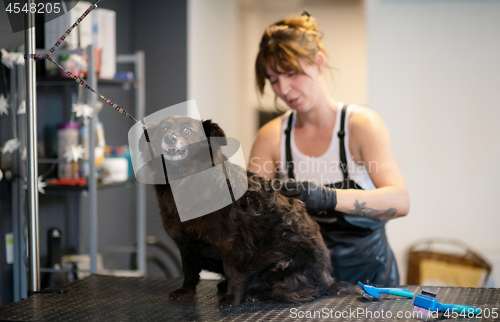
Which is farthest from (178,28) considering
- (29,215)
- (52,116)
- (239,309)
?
(239,309)

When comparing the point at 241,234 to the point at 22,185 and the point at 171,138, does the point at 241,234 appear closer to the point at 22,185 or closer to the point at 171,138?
the point at 171,138

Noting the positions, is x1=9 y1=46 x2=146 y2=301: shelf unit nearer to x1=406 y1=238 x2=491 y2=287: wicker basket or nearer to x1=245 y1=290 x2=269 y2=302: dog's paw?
x1=245 y1=290 x2=269 y2=302: dog's paw

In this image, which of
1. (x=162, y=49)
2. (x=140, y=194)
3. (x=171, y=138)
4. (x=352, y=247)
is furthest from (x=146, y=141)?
(x=162, y=49)

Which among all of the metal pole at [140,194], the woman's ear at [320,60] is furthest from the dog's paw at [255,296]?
the metal pole at [140,194]

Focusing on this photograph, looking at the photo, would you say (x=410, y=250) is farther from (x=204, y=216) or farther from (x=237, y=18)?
(x=204, y=216)

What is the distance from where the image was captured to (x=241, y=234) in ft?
3.62

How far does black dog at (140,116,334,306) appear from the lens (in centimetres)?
109

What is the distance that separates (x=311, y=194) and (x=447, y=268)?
2100 mm

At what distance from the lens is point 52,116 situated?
78.6 inches

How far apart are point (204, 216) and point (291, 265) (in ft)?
0.92

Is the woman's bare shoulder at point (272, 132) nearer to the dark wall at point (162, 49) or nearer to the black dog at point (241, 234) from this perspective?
the black dog at point (241, 234)

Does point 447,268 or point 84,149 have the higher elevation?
point 84,149

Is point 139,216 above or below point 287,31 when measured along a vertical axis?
below

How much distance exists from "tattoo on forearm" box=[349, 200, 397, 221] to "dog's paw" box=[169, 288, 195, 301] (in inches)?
22.5
